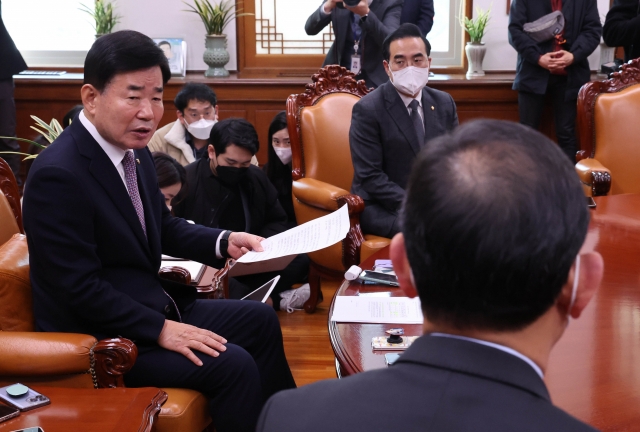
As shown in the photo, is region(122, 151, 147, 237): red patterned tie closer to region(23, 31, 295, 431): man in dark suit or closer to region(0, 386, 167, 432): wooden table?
region(23, 31, 295, 431): man in dark suit

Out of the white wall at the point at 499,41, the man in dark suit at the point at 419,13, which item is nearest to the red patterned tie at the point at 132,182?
the man in dark suit at the point at 419,13

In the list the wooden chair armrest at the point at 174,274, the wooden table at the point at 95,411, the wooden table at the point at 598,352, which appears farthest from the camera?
the wooden chair armrest at the point at 174,274

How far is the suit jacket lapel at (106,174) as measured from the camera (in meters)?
1.75

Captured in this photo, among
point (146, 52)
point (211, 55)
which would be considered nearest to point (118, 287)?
point (146, 52)

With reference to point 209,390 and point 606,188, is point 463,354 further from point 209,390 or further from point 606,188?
point 606,188

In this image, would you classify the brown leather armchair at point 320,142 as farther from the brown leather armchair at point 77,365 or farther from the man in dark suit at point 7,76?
the man in dark suit at point 7,76

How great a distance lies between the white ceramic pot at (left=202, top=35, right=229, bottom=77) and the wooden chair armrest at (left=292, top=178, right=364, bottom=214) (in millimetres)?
2096

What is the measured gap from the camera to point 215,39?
16.9 ft

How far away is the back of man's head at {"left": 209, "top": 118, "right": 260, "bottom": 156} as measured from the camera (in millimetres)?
3164

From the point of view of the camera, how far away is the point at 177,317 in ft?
6.47

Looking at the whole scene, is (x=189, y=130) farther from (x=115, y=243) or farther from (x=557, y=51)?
(x=557, y=51)

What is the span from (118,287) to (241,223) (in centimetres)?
154

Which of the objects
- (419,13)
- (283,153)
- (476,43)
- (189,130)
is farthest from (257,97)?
(476,43)

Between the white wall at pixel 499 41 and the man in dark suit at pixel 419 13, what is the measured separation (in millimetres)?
Result: 880
